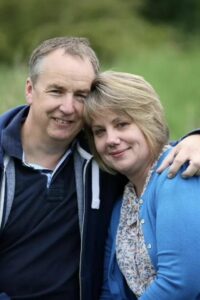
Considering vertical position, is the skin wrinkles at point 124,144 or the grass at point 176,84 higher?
the skin wrinkles at point 124,144

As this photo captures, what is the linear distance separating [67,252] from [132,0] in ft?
82.8

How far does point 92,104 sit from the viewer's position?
10.3 ft

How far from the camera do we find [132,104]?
122 inches

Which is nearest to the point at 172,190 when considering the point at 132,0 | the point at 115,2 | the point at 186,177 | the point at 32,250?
the point at 186,177

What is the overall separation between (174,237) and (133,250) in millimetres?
342

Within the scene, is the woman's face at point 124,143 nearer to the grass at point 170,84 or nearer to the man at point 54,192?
the man at point 54,192

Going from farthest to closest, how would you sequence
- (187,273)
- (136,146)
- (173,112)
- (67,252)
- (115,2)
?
(115,2), (173,112), (67,252), (136,146), (187,273)

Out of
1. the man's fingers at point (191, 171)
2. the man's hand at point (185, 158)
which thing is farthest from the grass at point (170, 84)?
the man's fingers at point (191, 171)

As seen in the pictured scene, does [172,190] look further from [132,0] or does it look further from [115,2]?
[132,0]

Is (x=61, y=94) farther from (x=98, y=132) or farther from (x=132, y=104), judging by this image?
(x=132, y=104)

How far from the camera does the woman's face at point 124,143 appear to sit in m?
3.11

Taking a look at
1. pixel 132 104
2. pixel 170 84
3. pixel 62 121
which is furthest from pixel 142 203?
pixel 170 84

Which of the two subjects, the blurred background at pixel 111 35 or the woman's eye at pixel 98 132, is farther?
the blurred background at pixel 111 35

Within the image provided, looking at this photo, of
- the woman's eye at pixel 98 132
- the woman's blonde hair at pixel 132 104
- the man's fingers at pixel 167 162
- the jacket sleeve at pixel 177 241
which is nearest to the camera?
the jacket sleeve at pixel 177 241
